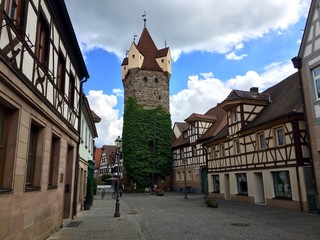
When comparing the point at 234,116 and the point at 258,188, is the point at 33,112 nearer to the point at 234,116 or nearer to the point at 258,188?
the point at 258,188

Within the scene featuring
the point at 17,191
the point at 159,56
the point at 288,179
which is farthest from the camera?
the point at 159,56

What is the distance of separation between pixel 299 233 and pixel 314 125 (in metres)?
7.07

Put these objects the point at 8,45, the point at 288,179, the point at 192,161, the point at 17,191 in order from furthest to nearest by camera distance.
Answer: the point at 192,161 → the point at 288,179 → the point at 17,191 → the point at 8,45

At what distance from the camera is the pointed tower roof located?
47.8 metres

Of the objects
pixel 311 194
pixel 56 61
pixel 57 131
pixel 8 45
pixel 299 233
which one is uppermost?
pixel 56 61

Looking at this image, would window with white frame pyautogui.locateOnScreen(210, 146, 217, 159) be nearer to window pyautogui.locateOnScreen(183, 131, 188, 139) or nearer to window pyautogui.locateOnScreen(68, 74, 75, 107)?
window pyautogui.locateOnScreen(183, 131, 188, 139)

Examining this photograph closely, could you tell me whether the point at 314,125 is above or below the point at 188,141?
below

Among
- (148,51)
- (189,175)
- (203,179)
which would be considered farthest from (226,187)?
(148,51)

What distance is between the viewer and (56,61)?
9844mm

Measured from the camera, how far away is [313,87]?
15.4 metres

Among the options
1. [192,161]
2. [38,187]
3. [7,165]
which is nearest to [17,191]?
[7,165]

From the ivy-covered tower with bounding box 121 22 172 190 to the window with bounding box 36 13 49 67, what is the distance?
34288 mm

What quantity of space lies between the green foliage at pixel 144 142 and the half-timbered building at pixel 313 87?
28638mm

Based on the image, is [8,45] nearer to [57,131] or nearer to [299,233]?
[57,131]
